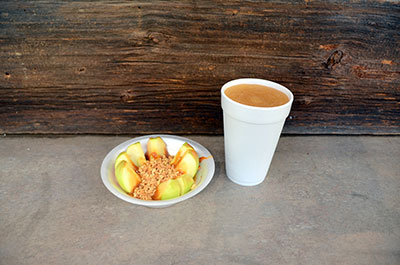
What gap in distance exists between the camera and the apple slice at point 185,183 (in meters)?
0.65

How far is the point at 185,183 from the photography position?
2.14 ft

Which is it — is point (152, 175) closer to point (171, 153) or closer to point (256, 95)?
point (171, 153)

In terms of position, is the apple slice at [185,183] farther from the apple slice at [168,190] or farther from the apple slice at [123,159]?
the apple slice at [123,159]

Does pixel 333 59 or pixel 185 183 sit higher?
pixel 333 59

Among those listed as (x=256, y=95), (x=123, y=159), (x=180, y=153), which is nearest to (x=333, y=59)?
(x=256, y=95)

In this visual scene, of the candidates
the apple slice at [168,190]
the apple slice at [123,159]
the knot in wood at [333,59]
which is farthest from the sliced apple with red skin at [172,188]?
the knot in wood at [333,59]

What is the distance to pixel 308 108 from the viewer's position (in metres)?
0.90

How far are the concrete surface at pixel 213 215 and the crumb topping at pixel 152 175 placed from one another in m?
0.04

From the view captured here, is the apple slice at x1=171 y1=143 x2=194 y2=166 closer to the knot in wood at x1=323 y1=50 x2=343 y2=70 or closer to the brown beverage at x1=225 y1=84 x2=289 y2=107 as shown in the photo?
the brown beverage at x1=225 y1=84 x2=289 y2=107

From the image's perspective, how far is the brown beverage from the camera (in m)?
0.65

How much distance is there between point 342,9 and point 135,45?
48 cm

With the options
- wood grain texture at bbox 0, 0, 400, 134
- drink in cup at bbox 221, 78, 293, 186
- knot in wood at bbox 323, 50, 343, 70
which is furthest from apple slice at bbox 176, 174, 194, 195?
knot in wood at bbox 323, 50, 343, 70

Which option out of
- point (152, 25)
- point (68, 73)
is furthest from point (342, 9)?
point (68, 73)

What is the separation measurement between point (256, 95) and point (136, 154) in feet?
0.94
